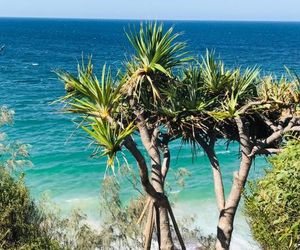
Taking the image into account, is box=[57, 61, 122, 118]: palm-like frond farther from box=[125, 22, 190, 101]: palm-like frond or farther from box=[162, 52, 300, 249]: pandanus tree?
box=[162, 52, 300, 249]: pandanus tree

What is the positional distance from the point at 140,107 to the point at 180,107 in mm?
748

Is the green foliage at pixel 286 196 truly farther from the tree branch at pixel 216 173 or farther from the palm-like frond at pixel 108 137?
the tree branch at pixel 216 173

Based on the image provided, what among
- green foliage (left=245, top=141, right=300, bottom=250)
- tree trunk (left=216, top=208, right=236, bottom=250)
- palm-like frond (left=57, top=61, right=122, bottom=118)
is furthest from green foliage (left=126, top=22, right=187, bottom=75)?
green foliage (left=245, top=141, right=300, bottom=250)

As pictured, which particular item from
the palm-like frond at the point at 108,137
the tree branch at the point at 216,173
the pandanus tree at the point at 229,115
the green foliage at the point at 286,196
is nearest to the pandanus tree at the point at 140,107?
the palm-like frond at the point at 108,137

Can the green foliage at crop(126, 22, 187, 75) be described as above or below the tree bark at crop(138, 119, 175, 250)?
above

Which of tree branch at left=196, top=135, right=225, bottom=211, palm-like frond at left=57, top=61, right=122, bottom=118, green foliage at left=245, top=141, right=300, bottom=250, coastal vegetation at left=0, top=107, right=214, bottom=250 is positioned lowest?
coastal vegetation at left=0, top=107, right=214, bottom=250

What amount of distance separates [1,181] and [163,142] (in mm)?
3238

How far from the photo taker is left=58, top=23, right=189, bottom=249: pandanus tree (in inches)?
308

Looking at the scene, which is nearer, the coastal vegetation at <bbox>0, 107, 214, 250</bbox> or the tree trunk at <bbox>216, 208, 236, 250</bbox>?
the tree trunk at <bbox>216, 208, 236, 250</bbox>

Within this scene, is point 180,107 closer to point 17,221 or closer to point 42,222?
point 17,221

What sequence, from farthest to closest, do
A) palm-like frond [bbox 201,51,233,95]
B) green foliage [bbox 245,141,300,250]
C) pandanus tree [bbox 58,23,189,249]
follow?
1. palm-like frond [bbox 201,51,233,95]
2. pandanus tree [bbox 58,23,189,249]
3. green foliage [bbox 245,141,300,250]

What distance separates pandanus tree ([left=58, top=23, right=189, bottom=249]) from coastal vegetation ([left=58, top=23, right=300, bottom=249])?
0.02 metres

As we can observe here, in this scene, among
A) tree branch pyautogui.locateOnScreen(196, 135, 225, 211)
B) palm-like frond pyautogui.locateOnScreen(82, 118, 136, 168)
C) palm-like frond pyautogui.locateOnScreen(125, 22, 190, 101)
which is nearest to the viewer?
palm-like frond pyautogui.locateOnScreen(82, 118, 136, 168)

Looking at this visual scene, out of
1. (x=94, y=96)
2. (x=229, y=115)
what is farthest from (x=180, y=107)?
(x=94, y=96)
